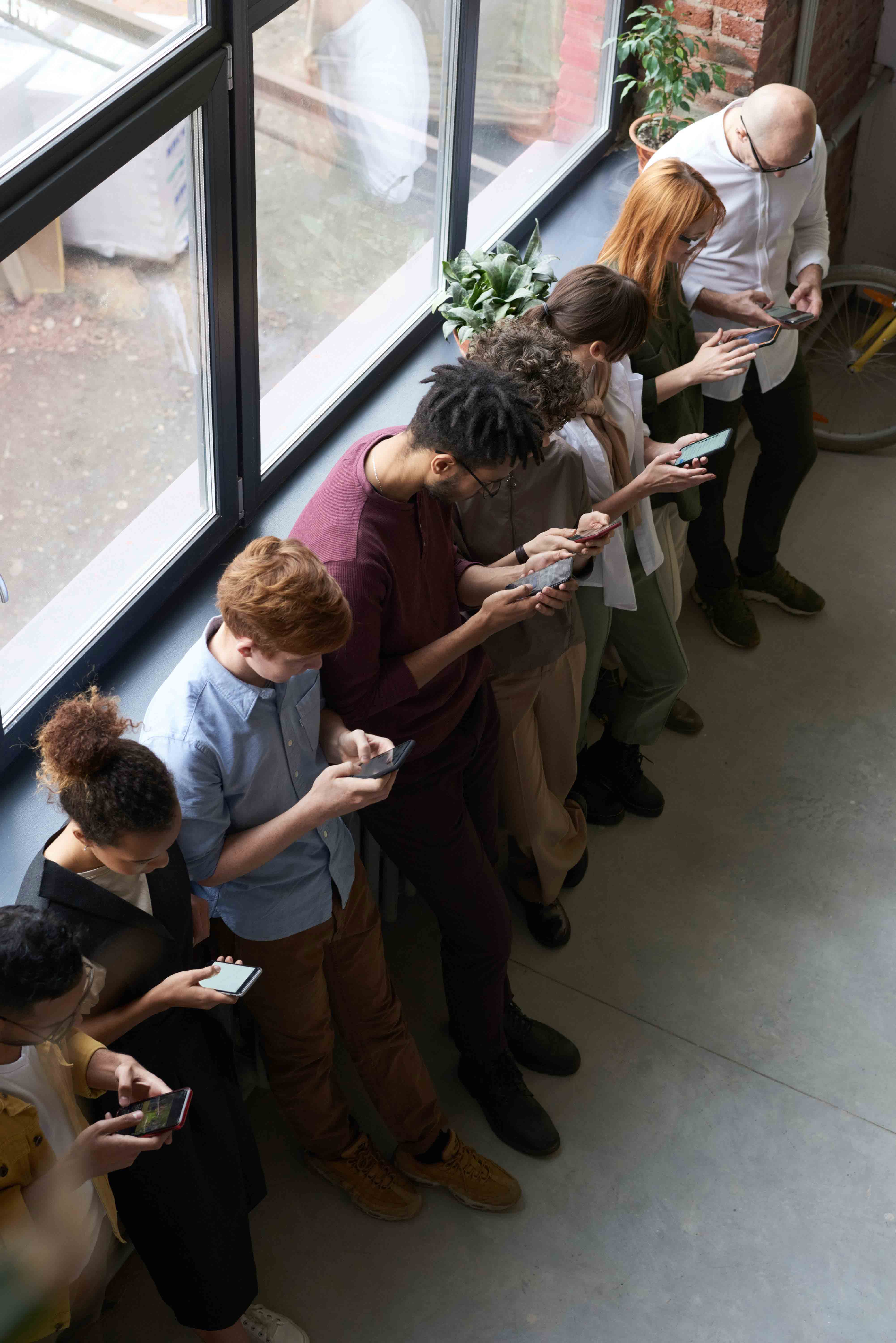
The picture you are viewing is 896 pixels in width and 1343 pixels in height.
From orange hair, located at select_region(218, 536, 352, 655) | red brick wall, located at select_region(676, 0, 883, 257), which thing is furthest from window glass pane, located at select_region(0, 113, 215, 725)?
red brick wall, located at select_region(676, 0, 883, 257)

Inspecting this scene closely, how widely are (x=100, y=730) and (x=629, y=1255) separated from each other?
1.82 meters

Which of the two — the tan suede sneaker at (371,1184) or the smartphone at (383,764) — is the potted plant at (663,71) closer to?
the smartphone at (383,764)

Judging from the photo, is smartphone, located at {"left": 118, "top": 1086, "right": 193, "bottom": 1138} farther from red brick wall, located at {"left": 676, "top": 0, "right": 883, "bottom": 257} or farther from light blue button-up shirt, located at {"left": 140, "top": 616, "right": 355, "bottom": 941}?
red brick wall, located at {"left": 676, "top": 0, "right": 883, "bottom": 257}

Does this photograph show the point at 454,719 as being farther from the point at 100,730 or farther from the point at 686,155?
the point at 686,155

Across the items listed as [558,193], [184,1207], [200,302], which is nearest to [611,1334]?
[184,1207]

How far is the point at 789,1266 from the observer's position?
282 cm

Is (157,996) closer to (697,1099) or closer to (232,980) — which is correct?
(232,980)

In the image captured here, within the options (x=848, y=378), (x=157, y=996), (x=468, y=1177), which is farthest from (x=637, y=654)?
(x=848, y=378)

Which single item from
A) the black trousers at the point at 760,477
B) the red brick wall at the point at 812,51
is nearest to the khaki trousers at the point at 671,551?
the black trousers at the point at 760,477

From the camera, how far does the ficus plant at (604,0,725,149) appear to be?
162 inches

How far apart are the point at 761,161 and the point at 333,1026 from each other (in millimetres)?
2670

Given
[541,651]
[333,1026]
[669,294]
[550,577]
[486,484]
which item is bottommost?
[333,1026]

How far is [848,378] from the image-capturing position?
18.3 ft

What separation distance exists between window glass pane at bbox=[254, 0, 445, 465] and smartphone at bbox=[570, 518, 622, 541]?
1.02m
